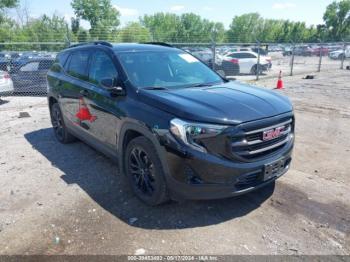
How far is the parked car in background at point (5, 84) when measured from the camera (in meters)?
10.5

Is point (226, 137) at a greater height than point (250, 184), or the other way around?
point (226, 137)

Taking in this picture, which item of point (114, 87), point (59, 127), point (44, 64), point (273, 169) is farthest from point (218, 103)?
point (44, 64)

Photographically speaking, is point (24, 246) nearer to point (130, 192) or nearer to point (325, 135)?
point (130, 192)

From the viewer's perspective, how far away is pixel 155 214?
355 centimetres

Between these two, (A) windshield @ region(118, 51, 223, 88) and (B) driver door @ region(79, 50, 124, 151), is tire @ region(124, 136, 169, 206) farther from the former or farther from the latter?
(A) windshield @ region(118, 51, 223, 88)

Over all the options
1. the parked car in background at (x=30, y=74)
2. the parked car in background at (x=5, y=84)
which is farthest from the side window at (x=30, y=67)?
the parked car in background at (x=5, y=84)

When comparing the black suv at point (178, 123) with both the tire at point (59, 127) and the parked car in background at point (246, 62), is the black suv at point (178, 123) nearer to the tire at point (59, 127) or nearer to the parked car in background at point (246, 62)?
the tire at point (59, 127)

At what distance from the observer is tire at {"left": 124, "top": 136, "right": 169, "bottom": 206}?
3.34 m

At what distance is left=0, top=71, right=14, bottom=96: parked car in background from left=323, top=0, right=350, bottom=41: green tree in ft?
279

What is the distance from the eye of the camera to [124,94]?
3742 mm

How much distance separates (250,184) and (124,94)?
180 centimetres

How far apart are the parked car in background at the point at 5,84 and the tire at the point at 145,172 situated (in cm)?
859

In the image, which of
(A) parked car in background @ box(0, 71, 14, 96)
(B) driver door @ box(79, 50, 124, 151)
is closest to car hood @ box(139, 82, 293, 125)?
(B) driver door @ box(79, 50, 124, 151)

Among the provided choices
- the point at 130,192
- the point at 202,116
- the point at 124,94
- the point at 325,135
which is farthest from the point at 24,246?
the point at 325,135
